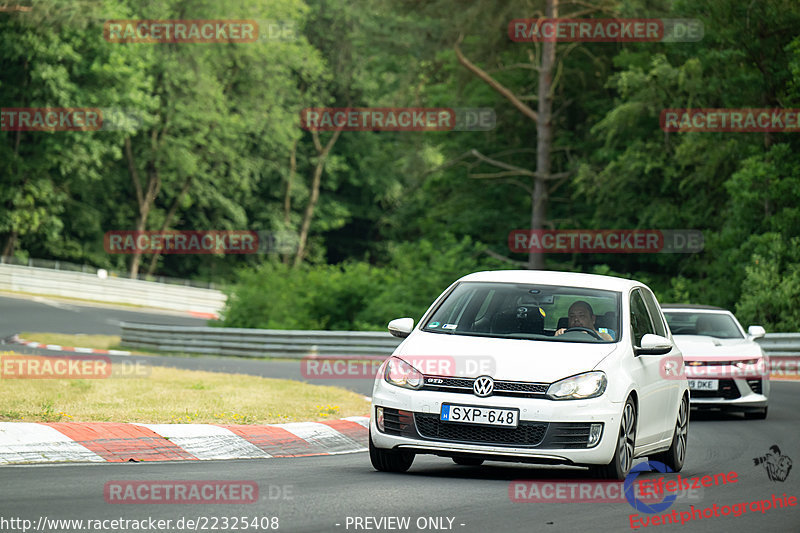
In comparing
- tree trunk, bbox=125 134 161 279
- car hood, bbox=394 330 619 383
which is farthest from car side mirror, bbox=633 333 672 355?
tree trunk, bbox=125 134 161 279

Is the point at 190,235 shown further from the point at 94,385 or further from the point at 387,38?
the point at 94,385

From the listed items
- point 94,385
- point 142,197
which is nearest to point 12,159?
point 142,197

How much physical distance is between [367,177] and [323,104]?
215 inches

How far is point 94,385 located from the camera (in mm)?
16578

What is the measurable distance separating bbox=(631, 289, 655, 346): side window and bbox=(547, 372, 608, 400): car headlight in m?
1.01

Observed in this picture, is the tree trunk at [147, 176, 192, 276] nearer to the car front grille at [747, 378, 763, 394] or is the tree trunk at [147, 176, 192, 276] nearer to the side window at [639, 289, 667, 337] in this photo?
the car front grille at [747, 378, 763, 394]

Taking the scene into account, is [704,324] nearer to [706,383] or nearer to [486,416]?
[706,383]

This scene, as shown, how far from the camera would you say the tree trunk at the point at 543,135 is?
38469 mm

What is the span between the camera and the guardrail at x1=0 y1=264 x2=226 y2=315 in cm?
5494

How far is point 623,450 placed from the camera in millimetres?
9406

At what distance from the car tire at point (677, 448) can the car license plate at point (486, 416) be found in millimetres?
2392

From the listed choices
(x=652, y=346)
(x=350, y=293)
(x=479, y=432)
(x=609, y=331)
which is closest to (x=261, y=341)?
(x=350, y=293)

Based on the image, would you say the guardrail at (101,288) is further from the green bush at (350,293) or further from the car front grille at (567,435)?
the car front grille at (567,435)

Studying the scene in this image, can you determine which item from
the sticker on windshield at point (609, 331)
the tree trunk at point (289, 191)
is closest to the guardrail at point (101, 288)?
the tree trunk at point (289, 191)
